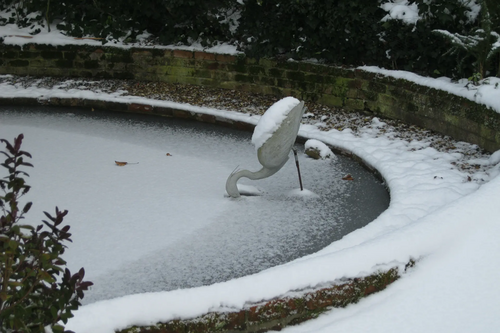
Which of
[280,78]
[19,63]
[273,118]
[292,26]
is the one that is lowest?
[19,63]

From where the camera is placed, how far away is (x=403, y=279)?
356 cm

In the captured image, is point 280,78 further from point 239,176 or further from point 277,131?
point 277,131

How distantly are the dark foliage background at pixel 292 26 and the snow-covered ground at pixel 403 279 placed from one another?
2465mm

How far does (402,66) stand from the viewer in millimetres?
7340

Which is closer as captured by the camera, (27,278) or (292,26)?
(27,278)

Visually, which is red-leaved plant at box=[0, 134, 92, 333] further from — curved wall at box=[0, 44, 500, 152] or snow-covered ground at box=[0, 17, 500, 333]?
curved wall at box=[0, 44, 500, 152]

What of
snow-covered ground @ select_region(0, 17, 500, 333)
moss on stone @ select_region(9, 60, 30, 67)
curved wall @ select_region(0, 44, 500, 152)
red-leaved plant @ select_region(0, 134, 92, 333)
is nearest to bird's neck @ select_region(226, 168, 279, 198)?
snow-covered ground @ select_region(0, 17, 500, 333)

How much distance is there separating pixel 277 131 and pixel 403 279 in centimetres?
163

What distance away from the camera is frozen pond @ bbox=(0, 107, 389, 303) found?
4.08 metres

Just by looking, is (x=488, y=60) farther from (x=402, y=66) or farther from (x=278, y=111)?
(x=278, y=111)

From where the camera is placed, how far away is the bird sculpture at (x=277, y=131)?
4.71 m

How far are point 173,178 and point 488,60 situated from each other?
3.35 m

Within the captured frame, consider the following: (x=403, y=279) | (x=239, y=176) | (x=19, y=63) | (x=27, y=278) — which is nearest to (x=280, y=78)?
(x=239, y=176)

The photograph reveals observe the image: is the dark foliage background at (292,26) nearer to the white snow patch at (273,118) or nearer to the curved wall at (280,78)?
the curved wall at (280,78)
